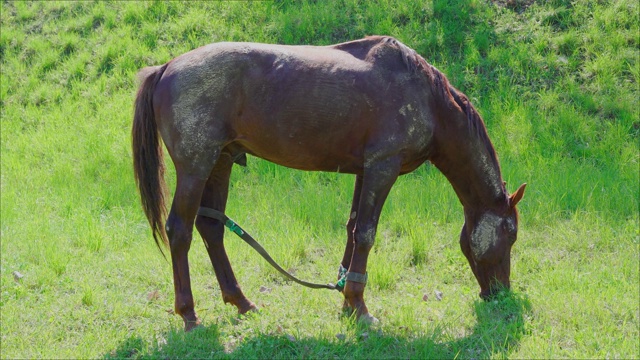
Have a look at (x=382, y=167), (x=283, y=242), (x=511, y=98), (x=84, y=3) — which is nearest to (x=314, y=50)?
(x=382, y=167)

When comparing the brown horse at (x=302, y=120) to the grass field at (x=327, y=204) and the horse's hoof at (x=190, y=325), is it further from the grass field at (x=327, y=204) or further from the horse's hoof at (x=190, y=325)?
the grass field at (x=327, y=204)

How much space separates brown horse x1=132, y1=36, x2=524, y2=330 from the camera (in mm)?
5730

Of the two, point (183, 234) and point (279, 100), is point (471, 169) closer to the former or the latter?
point (279, 100)

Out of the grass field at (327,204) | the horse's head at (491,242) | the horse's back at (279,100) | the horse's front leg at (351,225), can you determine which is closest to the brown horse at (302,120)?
the horse's back at (279,100)

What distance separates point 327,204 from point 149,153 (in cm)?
277

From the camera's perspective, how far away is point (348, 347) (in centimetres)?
562

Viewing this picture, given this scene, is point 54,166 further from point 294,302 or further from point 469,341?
point 469,341

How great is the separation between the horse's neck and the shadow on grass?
1.02 metres

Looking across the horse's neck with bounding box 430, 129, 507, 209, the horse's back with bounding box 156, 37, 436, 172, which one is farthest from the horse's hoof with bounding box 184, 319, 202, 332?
the horse's neck with bounding box 430, 129, 507, 209

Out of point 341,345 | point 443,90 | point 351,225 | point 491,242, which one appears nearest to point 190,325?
point 341,345

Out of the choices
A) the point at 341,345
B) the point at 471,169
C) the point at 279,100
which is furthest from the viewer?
the point at 471,169

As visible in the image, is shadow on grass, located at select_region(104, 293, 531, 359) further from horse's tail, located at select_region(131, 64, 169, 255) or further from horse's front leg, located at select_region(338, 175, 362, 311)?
horse's tail, located at select_region(131, 64, 169, 255)

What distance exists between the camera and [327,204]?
27.5 feet

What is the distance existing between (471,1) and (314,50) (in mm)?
6468
